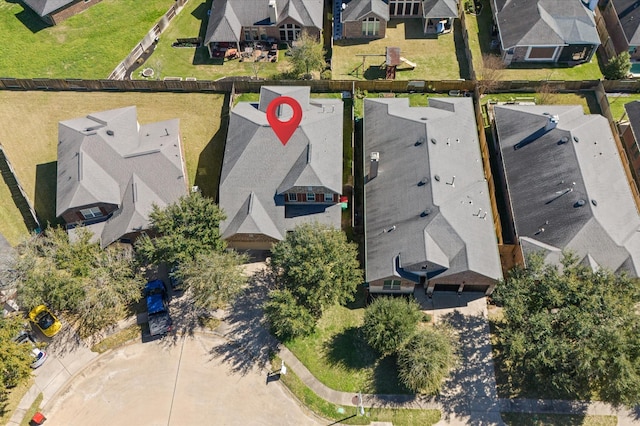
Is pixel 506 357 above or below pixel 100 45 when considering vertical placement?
below

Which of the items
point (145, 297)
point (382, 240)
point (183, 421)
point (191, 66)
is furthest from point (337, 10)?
point (183, 421)

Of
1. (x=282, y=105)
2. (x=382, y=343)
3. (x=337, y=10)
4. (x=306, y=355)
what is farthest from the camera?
(x=337, y=10)

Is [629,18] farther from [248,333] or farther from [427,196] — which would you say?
[248,333]

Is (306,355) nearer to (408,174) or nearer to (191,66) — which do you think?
(408,174)

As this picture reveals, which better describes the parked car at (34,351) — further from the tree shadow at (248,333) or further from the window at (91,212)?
the tree shadow at (248,333)

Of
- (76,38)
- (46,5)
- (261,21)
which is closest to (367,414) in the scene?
Result: (261,21)

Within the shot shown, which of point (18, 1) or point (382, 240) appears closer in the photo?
point (382, 240)

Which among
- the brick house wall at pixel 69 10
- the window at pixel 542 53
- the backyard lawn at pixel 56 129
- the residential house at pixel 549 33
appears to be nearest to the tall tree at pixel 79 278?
the backyard lawn at pixel 56 129

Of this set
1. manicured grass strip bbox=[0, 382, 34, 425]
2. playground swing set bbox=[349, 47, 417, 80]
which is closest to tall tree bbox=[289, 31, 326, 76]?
playground swing set bbox=[349, 47, 417, 80]
